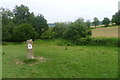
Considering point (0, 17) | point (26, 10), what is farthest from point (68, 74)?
point (26, 10)

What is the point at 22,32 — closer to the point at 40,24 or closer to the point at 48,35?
the point at 48,35

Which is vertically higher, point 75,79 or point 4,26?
point 4,26

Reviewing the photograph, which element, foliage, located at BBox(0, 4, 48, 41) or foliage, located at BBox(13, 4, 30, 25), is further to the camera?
foliage, located at BBox(13, 4, 30, 25)

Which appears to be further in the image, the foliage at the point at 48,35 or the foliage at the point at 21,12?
the foliage at the point at 21,12

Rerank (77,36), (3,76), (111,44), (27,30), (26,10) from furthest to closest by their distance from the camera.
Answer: (26,10), (27,30), (77,36), (111,44), (3,76)

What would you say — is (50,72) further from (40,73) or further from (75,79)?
(75,79)

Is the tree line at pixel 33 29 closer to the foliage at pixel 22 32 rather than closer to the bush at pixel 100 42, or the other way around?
the foliage at pixel 22 32

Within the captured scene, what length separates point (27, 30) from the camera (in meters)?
19.7

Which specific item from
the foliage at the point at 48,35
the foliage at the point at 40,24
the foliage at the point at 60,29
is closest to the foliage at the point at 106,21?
the foliage at the point at 60,29

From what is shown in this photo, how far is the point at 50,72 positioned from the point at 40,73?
1.04ft

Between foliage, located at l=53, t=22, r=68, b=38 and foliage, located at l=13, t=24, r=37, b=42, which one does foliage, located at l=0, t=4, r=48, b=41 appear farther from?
foliage, located at l=53, t=22, r=68, b=38

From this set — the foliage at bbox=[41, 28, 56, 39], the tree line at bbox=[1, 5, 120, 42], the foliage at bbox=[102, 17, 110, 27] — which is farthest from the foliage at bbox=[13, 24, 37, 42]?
the foliage at bbox=[102, 17, 110, 27]

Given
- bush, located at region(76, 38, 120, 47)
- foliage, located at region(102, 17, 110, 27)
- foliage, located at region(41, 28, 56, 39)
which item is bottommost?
bush, located at region(76, 38, 120, 47)

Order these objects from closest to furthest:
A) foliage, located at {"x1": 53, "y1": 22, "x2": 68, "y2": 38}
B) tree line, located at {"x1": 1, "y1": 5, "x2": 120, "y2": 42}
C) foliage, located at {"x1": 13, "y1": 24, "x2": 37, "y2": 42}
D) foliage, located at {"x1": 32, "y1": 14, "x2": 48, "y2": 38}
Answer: tree line, located at {"x1": 1, "y1": 5, "x2": 120, "y2": 42}
foliage, located at {"x1": 13, "y1": 24, "x2": 37, "y2": 42}
foliage, located at {"x1": 53, "y1": 22, "x2": 68, "y2": 38}
foliage, located at {"x1": 32, "y1": 14, "x2": 48, "y2": 38}
